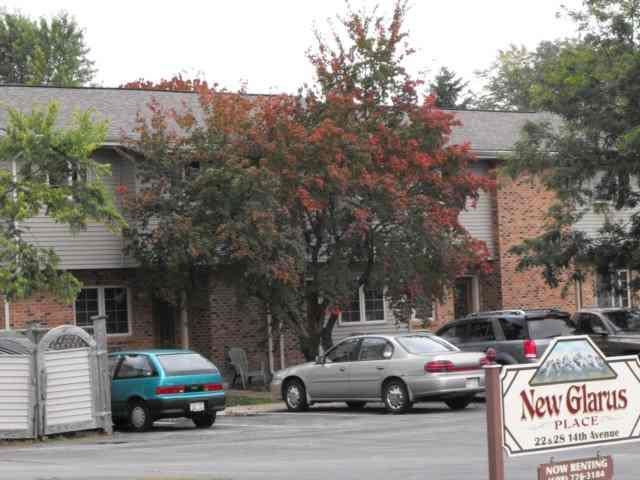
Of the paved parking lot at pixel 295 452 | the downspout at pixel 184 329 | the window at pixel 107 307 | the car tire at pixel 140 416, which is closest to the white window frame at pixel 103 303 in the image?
the window at pixel 107 307

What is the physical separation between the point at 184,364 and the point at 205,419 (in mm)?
1046

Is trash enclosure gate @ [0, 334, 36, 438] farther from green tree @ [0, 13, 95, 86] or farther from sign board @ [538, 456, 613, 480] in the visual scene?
green tree @ [0, 13, 95, 86]

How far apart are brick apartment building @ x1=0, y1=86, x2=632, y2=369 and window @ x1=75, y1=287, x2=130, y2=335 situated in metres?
0.02

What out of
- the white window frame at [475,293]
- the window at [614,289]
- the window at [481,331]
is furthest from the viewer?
the white window frame at [475,293]

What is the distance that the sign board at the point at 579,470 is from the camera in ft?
23.9

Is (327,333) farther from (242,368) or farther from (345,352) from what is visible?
(345,352)

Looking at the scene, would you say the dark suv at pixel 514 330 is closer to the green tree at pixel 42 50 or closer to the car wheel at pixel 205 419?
the car wheel at pixel 205 419

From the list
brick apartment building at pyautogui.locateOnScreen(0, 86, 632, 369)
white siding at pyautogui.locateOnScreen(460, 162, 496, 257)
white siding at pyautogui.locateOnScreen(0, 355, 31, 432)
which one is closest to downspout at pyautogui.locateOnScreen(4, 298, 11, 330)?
brick apartment building at pyautogui.locateOnScreen(0, 86, 632, 369)

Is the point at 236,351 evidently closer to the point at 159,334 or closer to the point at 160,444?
the point at 159,334

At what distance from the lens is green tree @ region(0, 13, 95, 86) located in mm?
64875

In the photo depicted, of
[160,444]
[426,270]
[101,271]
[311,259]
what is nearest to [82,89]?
[101,271]

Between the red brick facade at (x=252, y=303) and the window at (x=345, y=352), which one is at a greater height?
the red brick facade at (x=252, y=303)

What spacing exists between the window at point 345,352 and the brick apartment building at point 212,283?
18.5 ft

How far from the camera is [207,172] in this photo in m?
29.4
